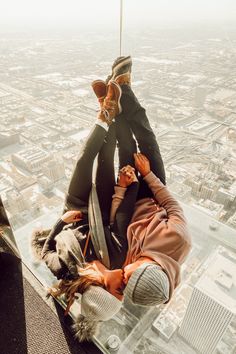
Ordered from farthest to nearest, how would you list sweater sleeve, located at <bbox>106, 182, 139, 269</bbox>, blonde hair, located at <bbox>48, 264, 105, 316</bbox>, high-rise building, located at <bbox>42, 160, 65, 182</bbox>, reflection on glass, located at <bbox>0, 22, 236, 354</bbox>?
high-rise building, located at <bbox>42, 160, 65, 182</bbox> → reflection on glass, located at <bbox>0, 22, 236, 354</bbox> → sweater sleeve, located at <bbox>106, 182, 139, 269</bbox> → blonde hair, located at <bbox>48, 264, 105, 316</bbox>

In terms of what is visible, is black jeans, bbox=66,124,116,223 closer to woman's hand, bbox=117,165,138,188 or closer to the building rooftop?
woman's hand, bbox=117,165,138,188

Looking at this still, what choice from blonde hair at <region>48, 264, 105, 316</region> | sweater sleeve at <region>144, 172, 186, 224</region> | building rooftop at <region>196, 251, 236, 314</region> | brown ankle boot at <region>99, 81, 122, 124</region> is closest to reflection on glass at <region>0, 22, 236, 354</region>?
building rooftop at <region>196, 251, 236, 314</region>

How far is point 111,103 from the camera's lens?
0.81 meters

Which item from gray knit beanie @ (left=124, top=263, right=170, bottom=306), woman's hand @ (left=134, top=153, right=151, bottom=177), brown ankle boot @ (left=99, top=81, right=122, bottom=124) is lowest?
gray knit beanie @ (left=124, top=263, right=170, bottom=306)

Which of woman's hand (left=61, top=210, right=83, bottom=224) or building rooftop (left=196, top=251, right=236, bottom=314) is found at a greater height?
woman's hand (left=61, top=210, right=83, bottom=224)

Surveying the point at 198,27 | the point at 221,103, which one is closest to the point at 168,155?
the point at 221,103

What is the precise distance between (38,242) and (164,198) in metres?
0.52

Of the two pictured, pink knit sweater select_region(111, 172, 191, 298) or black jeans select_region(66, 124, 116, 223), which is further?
black jeans select_region(66, 124, 116, 223)

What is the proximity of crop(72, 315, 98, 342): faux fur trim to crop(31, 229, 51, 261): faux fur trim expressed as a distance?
0.26 m

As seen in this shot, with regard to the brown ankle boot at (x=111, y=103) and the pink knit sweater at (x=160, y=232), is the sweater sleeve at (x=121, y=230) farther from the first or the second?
the brown ankle boot at (x=111, y=103)

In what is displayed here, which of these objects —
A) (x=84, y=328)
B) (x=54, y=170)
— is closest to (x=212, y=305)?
(x=84, y=328)

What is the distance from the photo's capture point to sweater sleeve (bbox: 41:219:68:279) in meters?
0.69

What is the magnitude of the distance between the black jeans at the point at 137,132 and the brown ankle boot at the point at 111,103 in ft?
0.15

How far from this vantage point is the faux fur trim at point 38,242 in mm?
935
